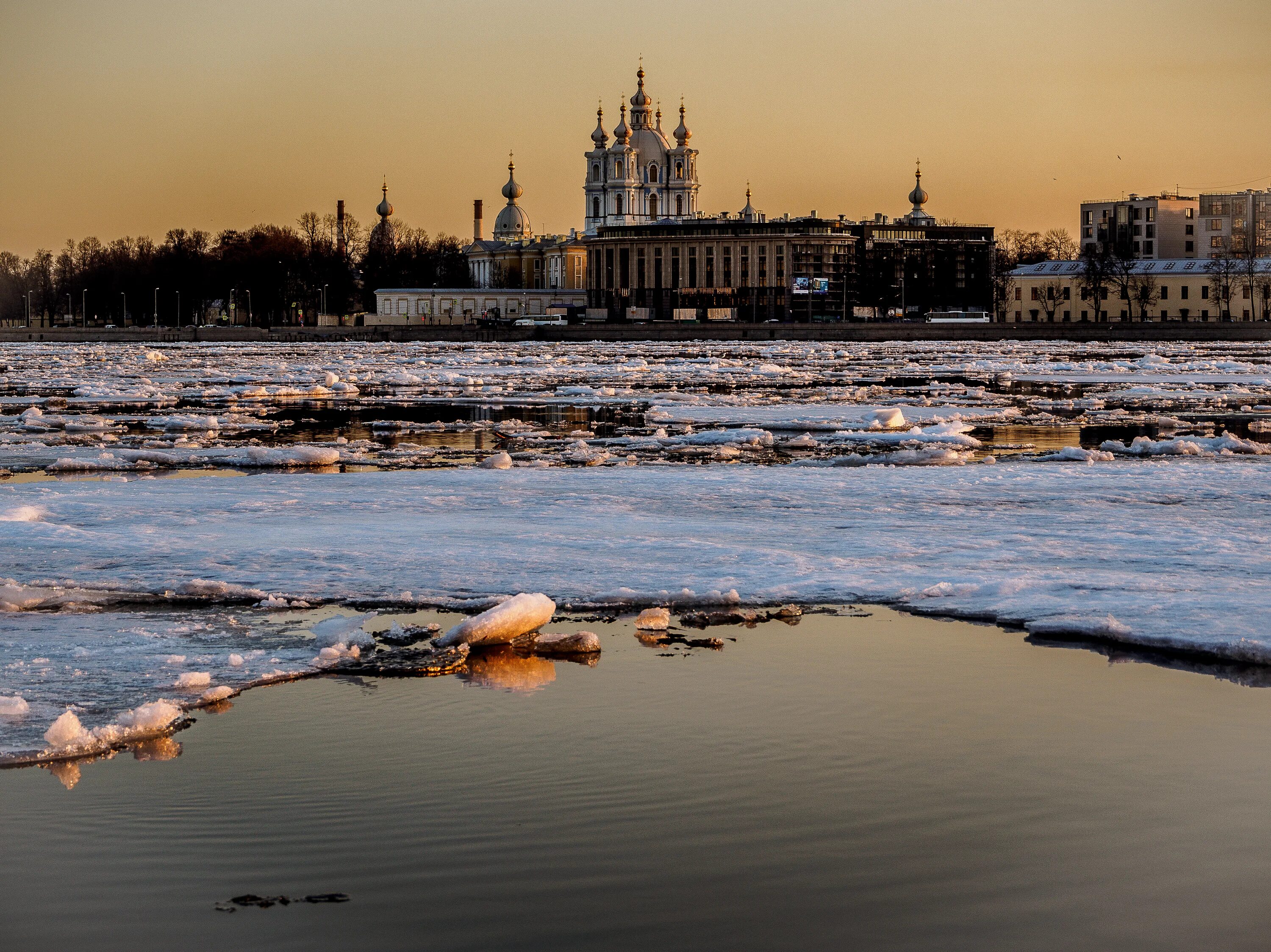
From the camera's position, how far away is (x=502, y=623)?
25.8 ft

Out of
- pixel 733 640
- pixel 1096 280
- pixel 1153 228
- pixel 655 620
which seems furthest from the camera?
pixel 1153 228

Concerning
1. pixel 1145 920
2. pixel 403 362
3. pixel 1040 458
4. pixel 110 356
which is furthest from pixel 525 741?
pixel 110 356

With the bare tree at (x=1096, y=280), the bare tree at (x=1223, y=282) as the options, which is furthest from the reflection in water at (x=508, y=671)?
the bare tree at (x=1096, y=280)

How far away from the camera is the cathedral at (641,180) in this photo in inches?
6284

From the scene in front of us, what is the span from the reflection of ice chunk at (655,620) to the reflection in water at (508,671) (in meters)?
0.81

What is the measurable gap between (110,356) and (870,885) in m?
64.7

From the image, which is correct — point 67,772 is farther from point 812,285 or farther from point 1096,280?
point 812,285

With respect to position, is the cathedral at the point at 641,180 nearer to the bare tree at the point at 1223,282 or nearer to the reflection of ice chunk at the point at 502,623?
the bare tree at the point at 1223,282

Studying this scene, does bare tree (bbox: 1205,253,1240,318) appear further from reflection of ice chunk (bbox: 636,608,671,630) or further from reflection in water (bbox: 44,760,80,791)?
reflection in water (bbox: 44,760,80,791)

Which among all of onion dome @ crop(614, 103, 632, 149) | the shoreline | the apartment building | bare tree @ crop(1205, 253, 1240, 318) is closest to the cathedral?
onion dome @ crop(614, 103, 632, 149)

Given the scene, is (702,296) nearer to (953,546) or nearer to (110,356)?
(110,356)

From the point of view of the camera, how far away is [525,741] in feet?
20.8

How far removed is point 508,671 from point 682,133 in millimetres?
159852

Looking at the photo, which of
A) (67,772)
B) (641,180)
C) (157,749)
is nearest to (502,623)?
(157,749)
